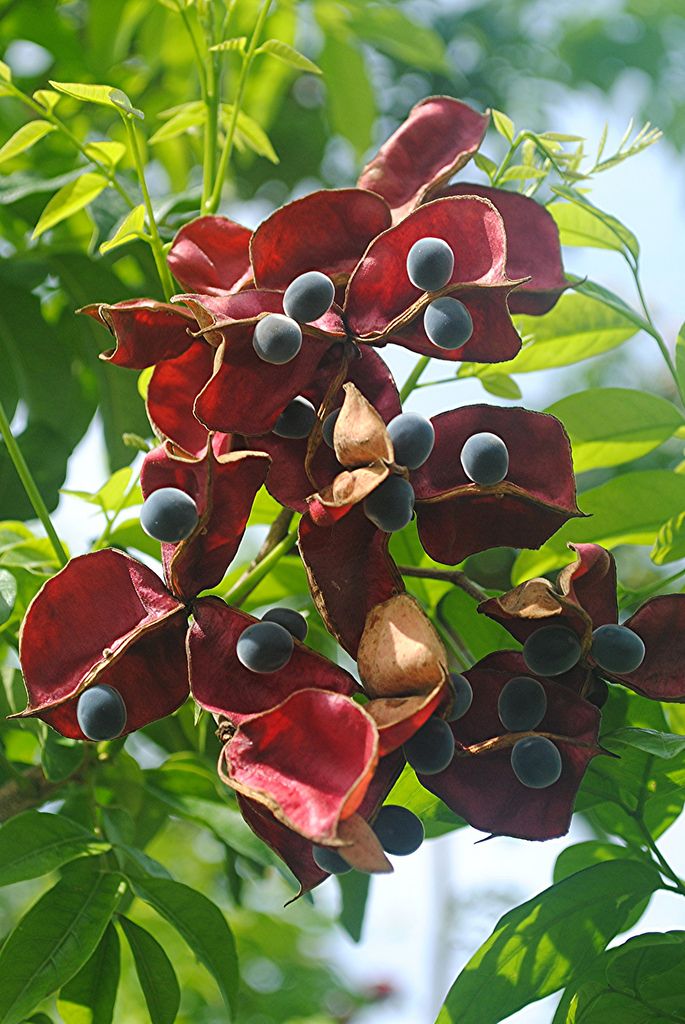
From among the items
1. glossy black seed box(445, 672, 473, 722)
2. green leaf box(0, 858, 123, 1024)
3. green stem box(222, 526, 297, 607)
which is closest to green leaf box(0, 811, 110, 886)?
green leaf box(0, 858, 123, 1024)

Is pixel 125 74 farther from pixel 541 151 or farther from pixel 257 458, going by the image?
pixel 257 458

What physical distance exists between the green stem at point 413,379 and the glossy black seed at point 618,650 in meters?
0.21

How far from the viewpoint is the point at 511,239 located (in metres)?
0.57

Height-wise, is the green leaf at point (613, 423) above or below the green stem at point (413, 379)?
below

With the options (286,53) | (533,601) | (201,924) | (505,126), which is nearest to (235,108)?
(286,53)

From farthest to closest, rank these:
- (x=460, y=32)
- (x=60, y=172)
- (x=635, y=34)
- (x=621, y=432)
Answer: (x=635, y=34) → (x=460, y=32) → (x=60, y=172) → (x=621, y=432)

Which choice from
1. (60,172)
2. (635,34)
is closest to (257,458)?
(60,172)

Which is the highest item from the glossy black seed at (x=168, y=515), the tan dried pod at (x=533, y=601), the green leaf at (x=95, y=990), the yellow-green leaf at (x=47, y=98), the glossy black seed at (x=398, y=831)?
the yellow-green leaf at (x=47, y=98)

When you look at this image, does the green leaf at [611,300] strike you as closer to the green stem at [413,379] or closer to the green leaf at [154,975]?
the green stem at [413,379]

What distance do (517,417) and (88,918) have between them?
0.35m

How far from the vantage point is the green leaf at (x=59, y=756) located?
0.64 metres

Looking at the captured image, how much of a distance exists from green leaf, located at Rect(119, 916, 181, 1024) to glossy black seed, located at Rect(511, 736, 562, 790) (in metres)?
0.29

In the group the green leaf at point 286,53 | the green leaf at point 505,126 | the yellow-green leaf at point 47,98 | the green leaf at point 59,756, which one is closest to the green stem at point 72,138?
the yellow-green leaf at point 47,98

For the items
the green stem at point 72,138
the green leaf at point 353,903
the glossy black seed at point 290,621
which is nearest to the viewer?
the glossy black seed at point 290,621
